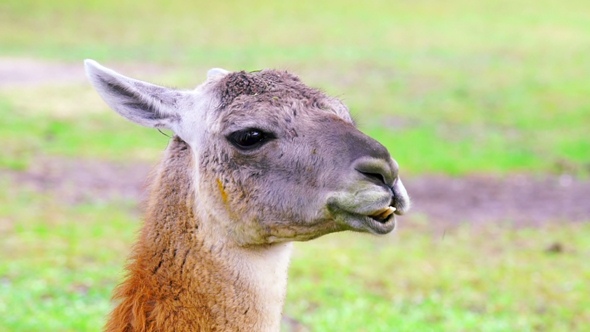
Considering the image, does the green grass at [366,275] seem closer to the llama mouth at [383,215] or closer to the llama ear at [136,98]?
the llama ear at [136,98]

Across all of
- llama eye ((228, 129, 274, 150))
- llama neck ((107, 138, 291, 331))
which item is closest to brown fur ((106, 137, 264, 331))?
llama neck ((107, 138, 291, 331))

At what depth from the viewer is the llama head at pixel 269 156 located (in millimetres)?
4121

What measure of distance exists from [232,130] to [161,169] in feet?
1.68

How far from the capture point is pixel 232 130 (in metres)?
4.39

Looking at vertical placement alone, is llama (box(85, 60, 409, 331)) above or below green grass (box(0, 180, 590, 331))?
above

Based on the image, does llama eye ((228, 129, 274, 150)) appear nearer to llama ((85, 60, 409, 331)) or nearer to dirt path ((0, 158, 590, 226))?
llama ((85, 60, 409, 331))

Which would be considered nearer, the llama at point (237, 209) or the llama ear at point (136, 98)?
the llama at point (237, 209)

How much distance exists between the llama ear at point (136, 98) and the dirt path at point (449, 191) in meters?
7.95

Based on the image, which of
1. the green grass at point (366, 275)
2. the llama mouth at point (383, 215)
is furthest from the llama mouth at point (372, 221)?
the green grass at point (366, 275)

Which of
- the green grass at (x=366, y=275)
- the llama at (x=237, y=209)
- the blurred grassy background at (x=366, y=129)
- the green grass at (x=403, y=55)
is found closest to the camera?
the llama at (x=237, y=209)

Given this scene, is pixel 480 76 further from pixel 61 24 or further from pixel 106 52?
pixel 61 24

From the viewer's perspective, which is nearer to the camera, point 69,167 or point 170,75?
point 69,167

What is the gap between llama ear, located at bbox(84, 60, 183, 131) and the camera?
4457 mm

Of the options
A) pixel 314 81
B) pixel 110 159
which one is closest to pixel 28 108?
pixel 110 159
